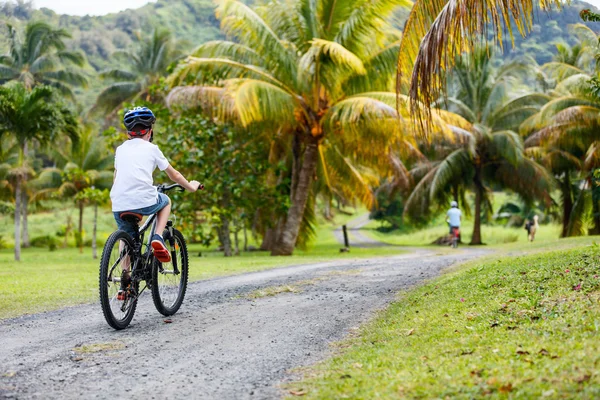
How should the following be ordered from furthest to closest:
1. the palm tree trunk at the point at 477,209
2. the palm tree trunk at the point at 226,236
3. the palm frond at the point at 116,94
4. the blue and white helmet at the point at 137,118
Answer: the palm frond at the point at 116,94 → the palm tree trunk at the point at 477,209 → the palm tree trunk at the point at 226,236 → the blue and white helmet at the point at 137,118

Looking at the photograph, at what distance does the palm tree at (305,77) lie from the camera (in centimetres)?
1811

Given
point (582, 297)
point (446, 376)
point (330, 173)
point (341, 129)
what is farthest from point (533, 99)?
point (446, 376)

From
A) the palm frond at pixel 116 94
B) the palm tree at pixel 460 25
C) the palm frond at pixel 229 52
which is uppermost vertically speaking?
the palm frond at pixel 116 94

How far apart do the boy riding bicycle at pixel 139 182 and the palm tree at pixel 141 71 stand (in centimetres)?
3595

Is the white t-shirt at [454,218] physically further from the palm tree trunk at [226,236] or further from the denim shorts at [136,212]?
the denim shorts at [136,212]

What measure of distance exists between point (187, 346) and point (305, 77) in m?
14.3

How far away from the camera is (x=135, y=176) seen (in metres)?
5.85

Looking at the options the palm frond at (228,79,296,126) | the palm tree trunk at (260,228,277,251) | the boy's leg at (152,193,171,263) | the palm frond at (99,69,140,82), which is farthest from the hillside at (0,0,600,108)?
the boy's leg at (152,193,171,263)

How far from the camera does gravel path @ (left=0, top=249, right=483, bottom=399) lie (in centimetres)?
402

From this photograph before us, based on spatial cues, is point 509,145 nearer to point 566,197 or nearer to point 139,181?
point 566,197

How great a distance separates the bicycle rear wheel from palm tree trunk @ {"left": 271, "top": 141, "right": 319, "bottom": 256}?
46.8ft

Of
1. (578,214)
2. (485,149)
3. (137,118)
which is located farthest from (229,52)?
(578,214)

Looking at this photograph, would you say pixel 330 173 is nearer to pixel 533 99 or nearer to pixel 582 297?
pixel 533 99

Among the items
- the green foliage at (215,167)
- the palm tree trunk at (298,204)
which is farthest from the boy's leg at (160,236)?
the palm tree trunk at (298,204)
